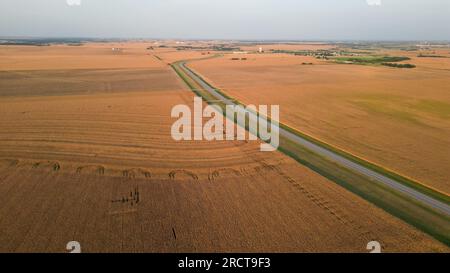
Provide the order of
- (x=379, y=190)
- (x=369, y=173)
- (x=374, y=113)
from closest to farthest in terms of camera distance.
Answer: (x=379, y=190) → (x=369, y=173) → (x=374, y=113)

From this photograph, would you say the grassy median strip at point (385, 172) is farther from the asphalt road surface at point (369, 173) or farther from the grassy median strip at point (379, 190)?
the asphalt road surface at point (369, 173)

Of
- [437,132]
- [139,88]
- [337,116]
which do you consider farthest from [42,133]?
[437,132]

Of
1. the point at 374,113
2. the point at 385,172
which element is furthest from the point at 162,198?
the point at 374,113

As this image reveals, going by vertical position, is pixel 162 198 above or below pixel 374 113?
below

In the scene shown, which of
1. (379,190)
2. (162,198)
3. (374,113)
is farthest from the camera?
(374,113)

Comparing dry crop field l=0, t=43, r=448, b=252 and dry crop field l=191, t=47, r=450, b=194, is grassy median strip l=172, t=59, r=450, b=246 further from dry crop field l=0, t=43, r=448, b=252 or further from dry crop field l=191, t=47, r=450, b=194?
dry crop field l=191, t=47, r=450, b=194

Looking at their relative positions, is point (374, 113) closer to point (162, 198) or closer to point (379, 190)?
point (379, 190)

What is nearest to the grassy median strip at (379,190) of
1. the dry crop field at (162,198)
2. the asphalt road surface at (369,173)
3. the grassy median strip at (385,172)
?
the grassy median strip at (385,172)
